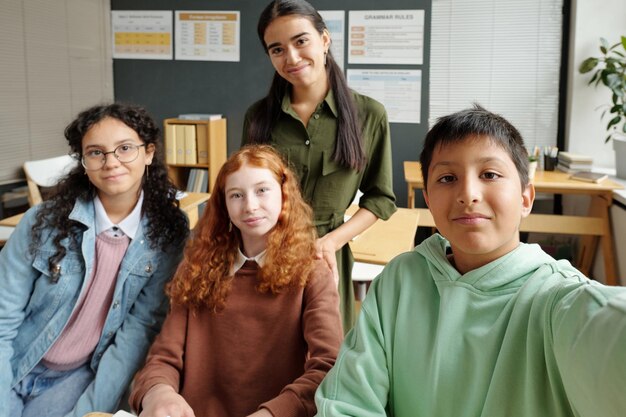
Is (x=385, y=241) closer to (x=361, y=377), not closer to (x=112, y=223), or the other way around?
(x=112, y=223)

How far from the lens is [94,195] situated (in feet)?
5.00

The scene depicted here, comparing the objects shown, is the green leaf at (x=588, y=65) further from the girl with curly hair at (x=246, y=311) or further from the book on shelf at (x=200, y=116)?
the girl with curly hair at (x=246, y=311)

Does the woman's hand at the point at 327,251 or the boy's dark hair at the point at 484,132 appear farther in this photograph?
the woman's hand at the point at 327,251

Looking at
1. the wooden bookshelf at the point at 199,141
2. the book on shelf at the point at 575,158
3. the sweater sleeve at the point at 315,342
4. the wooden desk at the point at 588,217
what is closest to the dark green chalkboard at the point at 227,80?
the wooden bookshelf at the point at 199,141

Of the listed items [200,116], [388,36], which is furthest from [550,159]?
[200,116]

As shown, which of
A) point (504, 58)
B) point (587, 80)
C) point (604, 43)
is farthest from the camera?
point (504, 58)

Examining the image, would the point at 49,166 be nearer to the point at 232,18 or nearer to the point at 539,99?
the point at 232,18

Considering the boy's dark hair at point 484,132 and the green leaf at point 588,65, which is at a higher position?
the green leaf at point 588,65

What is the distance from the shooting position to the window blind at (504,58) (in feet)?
14.6

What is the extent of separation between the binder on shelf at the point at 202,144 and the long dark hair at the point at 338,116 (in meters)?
3.03

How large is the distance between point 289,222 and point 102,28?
13.9ft

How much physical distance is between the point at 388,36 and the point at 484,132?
387cm

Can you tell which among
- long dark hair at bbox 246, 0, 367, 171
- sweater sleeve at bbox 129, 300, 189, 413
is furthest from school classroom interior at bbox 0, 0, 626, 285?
sweater sleeve at bbox 129, 300, 189, 413

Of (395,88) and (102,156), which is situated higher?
(395,88)
